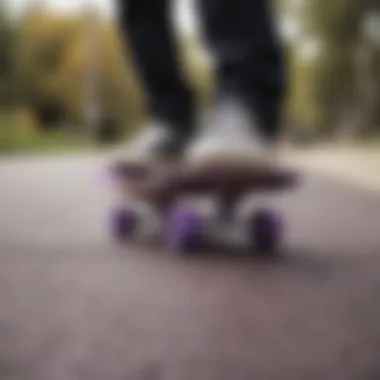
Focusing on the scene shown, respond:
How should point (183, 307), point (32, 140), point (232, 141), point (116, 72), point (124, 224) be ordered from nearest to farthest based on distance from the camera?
point (183, 307), point (232, 141), point (124, 224), point (32, 140), point (116, 72)

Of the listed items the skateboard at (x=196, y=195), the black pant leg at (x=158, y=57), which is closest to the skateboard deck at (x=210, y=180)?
the skateboard at (x=196, y=195)

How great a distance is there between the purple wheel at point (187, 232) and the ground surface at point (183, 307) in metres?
0.02

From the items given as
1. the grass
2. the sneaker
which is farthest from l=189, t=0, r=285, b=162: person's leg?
the grass

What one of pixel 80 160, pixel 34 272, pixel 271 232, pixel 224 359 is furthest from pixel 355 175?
pixel 224 359

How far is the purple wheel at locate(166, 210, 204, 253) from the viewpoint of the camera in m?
0.67

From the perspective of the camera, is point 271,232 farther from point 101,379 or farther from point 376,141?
point 376,141

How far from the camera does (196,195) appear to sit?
0.71 meters

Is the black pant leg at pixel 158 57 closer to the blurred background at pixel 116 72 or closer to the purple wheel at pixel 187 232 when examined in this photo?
the blurred background at pixel 116 72

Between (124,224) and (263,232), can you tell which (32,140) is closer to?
(124,224)

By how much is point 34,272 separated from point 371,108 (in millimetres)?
1074

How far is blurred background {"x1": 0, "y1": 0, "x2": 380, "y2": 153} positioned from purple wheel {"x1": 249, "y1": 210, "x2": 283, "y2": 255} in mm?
160

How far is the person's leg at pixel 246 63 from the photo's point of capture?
2.15 ft

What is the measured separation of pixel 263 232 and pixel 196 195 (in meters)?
0.08

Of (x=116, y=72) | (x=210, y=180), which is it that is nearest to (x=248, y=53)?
(x=210, y=180)
